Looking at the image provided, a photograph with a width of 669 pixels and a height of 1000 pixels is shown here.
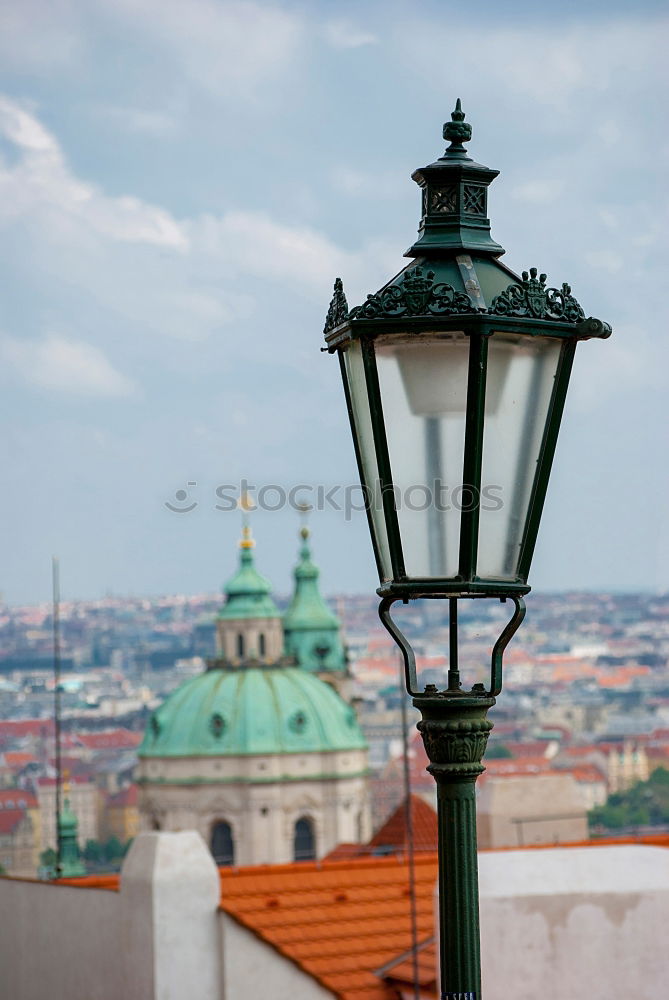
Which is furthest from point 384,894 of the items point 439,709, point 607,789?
point 607,789

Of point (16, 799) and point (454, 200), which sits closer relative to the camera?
point (454, 200)

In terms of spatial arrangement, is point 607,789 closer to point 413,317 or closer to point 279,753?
point 279,753

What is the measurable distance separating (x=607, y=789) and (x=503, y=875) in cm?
12329

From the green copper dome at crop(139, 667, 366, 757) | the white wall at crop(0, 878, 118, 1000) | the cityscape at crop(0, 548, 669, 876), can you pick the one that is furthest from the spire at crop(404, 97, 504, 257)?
the green copper dome at crop(139, 667, 366, 757)

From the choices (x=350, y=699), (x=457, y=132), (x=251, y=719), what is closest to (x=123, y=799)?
(x=350, y=699)

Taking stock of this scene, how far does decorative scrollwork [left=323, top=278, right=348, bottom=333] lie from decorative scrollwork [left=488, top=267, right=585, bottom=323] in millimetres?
303

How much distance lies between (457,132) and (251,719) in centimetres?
10073

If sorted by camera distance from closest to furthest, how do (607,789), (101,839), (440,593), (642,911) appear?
1. (440,593)
2. (642,911)
3. (101,839)
4. (607,789)

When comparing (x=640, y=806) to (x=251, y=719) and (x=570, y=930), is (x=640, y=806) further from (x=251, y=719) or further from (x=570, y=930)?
(x=570, y=930)

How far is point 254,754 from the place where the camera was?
337 feet

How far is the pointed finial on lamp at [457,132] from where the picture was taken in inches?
167

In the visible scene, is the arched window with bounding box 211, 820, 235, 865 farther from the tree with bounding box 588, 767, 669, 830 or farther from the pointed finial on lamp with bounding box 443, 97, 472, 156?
the pointed finial on lamp with bounding box 443, 97, 472, 156

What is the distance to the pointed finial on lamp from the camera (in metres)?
4.24

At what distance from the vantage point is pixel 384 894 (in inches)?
568
